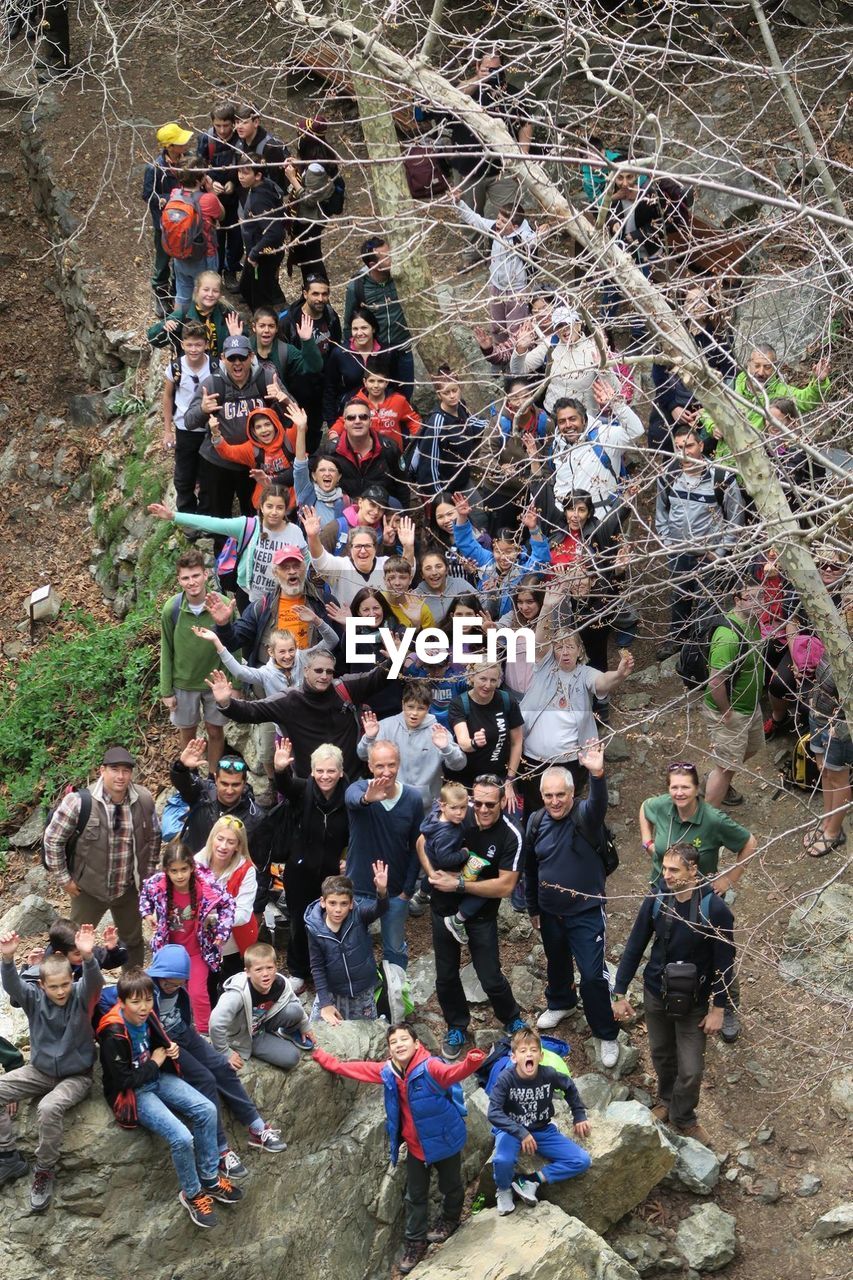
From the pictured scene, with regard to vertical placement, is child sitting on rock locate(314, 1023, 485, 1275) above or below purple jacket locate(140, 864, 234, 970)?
below

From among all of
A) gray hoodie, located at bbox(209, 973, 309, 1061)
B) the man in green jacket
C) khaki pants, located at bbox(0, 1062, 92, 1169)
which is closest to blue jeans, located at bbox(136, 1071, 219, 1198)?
khaki pants, located at bbox(0, 1062, 92, 1169)

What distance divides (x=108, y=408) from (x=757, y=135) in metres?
7.99

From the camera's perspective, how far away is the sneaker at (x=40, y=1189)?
7312mm

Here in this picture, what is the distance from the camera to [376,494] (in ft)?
36.5

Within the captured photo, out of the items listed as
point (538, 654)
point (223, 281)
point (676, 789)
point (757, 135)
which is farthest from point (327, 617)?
point (757, 135)

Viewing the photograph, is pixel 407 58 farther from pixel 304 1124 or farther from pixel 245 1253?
pixel 245 1253

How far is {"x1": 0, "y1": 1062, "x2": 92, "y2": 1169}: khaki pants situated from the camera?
7.26 metres

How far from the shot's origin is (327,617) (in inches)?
412

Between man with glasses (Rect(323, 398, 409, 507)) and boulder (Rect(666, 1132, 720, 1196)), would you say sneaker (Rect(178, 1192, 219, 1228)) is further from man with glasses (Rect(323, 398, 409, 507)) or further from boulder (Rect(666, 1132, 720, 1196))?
man with glasses (Rect(323, 398, 409, 507))

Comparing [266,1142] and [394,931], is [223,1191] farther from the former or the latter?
[394,931]

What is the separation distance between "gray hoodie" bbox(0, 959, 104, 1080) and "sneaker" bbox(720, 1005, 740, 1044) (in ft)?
14.7

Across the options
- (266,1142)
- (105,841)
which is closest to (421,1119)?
(266,1142)

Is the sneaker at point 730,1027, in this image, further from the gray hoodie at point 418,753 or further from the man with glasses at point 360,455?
the man with glasses at point 360,455

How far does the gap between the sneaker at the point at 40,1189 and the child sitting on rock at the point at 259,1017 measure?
1.06m
